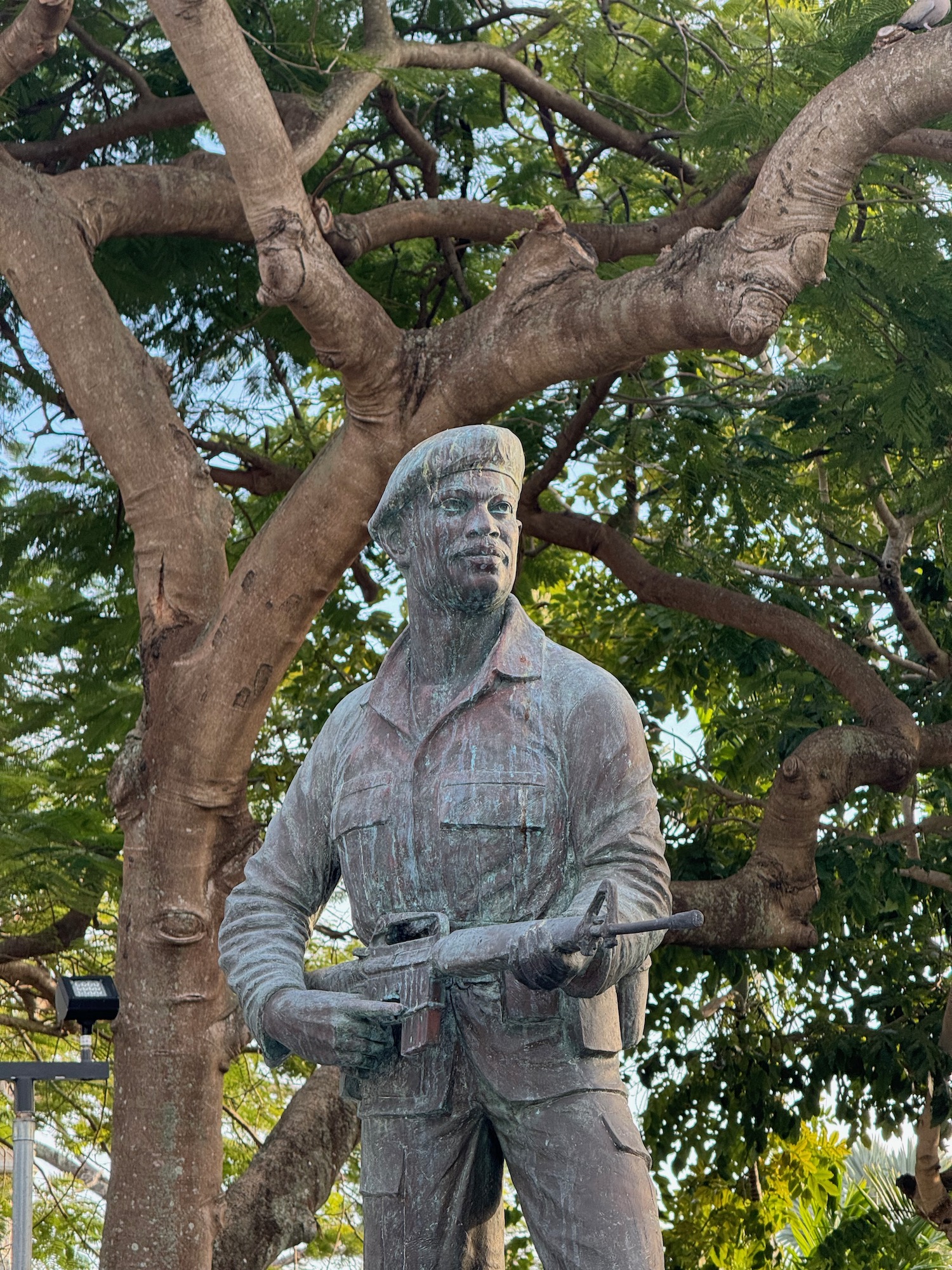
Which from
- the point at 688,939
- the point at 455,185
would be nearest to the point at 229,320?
the point at 455,185

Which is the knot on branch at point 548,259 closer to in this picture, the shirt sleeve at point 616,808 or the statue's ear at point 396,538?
the statue's ear at point 396,538

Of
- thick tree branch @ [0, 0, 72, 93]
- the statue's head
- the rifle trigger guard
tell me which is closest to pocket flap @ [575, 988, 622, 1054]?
the rifle trigger guard

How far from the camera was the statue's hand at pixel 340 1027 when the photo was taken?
3.28 meters

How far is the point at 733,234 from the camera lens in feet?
20.7

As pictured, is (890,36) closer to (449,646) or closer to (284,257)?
(284,257)

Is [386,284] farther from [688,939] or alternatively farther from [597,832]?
[597,832]

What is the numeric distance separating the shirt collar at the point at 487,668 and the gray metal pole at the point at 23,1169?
3030 mm

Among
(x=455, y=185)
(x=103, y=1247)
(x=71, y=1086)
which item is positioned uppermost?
(x=455, y=185)

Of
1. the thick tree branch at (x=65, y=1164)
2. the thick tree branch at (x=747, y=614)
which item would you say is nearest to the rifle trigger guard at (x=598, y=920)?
the thick tree branch at (x=747, y=614)

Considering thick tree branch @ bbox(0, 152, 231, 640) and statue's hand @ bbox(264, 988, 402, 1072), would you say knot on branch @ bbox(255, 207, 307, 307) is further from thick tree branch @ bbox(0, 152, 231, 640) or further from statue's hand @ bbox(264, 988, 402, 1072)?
statue's hand @ bbox(264, 988, 402, 1072)

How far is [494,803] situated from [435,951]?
305 mm

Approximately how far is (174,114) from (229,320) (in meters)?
1.38

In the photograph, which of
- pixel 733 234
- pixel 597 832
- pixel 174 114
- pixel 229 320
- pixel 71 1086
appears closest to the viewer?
pixel 597 832

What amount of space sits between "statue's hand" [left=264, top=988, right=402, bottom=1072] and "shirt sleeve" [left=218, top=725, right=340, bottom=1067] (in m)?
0.20
